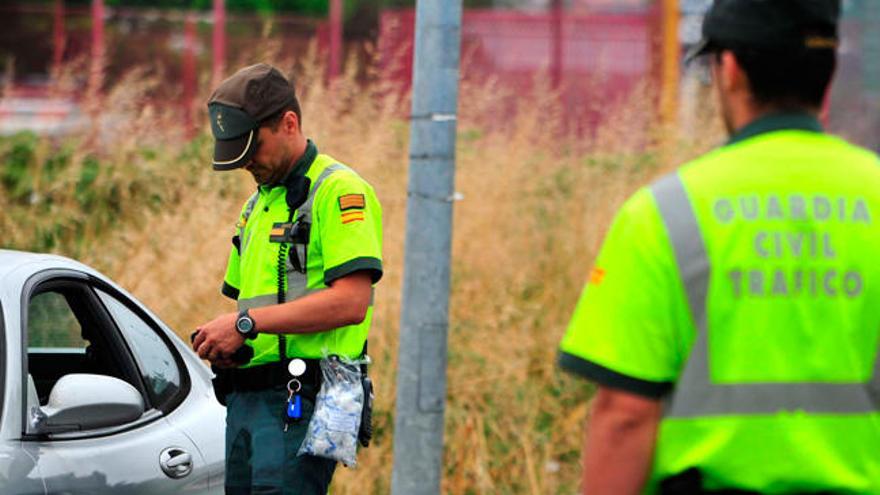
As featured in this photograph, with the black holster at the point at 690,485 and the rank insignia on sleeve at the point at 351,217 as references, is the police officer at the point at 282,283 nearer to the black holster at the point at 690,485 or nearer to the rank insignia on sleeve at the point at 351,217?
→ the rank insignia on sleeve at the point at 351,217

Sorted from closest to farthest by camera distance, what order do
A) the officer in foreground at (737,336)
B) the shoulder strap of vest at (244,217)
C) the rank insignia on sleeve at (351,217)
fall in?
the officer in foreground at (737,336) < the rank insignia on sleeve at (351,217) < the shoulder strap of vest at (244,217)

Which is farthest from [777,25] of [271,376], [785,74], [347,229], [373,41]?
[373,41]

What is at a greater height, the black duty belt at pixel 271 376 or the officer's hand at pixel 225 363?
the officer's hand at pixel 225 363

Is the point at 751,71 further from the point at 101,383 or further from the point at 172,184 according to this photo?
the point at 172,184

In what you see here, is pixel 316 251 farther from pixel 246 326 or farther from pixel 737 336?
pixel 737 336

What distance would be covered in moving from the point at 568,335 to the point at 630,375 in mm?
134

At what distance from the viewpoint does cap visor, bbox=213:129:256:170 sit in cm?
453

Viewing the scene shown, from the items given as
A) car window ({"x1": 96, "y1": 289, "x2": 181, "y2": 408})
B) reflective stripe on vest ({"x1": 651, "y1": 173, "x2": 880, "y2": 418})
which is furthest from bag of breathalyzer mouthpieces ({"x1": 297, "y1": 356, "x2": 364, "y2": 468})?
reflective stripe on vest ({"x1": 651, "y1": 173, "x2": 880, "y2": 418})

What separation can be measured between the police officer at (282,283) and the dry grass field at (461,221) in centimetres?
303

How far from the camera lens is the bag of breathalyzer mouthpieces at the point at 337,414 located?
14.2 feet

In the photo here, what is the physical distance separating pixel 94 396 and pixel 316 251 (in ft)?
2.33

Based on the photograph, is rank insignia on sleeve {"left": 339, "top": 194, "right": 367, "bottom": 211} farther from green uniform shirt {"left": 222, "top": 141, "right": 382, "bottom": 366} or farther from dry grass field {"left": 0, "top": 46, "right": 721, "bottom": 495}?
dry grass field {"left": 0, "top": 46, "right": 721, "bottom": 495}

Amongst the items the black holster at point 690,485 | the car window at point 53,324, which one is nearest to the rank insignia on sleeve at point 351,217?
the car window at point 53,324

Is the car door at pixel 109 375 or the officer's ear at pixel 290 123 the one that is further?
the officer's ear at pixel 290 123
